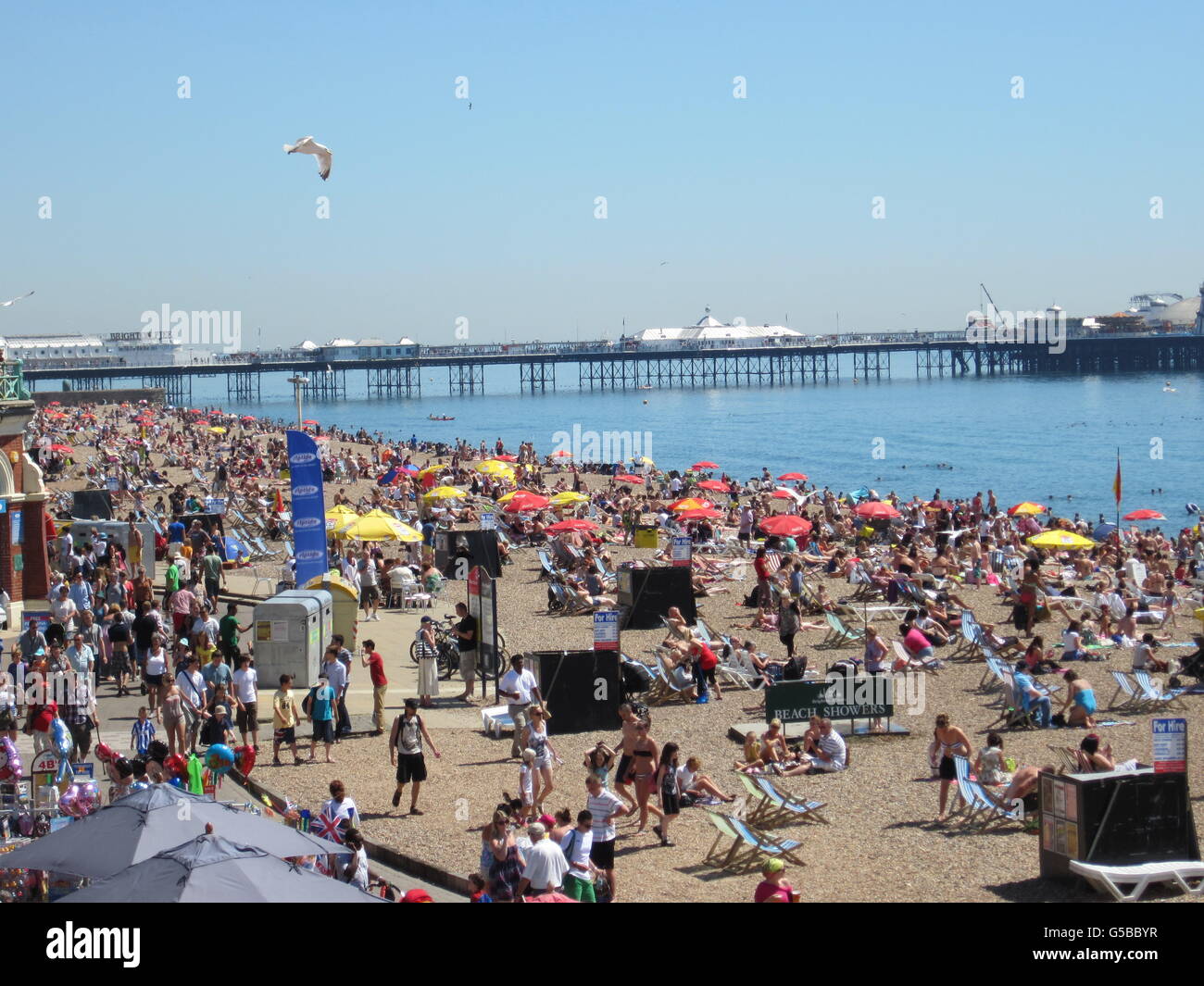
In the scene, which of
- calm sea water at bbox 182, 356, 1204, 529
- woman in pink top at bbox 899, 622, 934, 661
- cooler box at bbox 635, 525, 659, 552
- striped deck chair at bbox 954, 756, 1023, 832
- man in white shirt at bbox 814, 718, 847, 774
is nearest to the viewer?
striped deck chair at bbox 954, 756, 1023, 832

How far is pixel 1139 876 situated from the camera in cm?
789

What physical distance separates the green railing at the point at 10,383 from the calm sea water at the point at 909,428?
37.5 m

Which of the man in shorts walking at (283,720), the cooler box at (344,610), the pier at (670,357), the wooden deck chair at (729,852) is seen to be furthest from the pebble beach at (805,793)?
the pier at (670,357)

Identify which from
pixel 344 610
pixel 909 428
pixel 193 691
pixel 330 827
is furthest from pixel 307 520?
pixel 909 428

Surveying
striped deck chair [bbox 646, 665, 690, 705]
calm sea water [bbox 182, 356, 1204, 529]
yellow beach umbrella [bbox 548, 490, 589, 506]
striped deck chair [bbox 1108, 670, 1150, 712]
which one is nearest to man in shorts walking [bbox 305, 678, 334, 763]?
striped deck chair [bbox 646, 665, 690, 705]

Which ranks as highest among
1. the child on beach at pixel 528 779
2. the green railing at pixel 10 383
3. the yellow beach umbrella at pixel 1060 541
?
the green railing at pixel 10 383

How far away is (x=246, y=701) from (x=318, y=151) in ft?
25.3

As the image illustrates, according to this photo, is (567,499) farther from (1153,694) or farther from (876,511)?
(1153,694)

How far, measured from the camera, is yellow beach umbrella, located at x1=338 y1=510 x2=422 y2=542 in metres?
19.4

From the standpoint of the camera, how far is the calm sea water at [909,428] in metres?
61.2

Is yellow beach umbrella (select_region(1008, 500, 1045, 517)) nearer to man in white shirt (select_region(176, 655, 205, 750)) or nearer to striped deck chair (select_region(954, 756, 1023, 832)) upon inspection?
striped deck chair (select_region(954, 756, 1023, 832))

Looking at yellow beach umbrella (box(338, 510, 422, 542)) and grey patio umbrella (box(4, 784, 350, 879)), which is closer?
grey patio umbrella (box(4, 784, 350, 879))

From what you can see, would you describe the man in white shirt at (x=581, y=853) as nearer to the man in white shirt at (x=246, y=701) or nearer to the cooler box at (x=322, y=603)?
the man in white shirt at (x=246, y=701)
